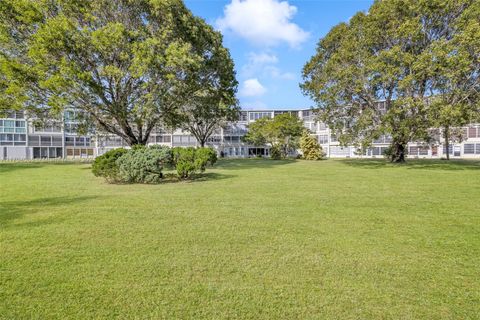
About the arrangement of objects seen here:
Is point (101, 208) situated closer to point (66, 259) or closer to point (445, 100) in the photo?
point (66, 259)

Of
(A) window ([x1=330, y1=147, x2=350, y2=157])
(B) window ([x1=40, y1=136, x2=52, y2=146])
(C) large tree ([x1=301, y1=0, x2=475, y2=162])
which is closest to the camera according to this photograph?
(C) large tree ([x1=301, y1=0, x2=475, y2=162])

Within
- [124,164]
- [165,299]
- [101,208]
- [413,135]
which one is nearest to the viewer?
[165,299]

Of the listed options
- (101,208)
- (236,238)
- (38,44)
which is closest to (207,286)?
(236,238)

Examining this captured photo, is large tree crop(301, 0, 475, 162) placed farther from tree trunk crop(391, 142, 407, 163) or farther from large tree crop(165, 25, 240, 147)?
large tree crop(165, 25, 240, 147)

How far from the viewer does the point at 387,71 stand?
23.2 metres

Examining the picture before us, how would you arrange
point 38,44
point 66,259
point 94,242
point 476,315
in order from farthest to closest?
point 38,44 < point 94,242 < point 66,259 < point 476,315

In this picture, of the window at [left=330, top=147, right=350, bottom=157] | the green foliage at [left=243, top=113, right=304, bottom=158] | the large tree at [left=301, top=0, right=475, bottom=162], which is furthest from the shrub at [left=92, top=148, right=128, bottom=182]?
the window at [left=330, top=147, right=350, bottom=157]

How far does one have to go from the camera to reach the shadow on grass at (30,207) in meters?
6.69

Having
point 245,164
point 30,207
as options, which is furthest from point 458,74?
point 30,207

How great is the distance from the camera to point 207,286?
373 centimetres

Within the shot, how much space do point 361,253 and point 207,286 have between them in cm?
252

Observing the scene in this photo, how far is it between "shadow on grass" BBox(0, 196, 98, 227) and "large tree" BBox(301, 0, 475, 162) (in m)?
22.1

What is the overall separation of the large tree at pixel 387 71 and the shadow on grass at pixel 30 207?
22.1 metres

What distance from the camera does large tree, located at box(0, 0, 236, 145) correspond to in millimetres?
19094
